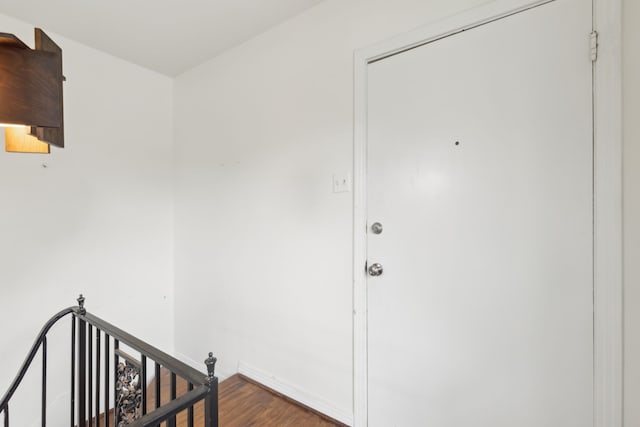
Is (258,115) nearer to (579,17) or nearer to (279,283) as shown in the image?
(279,283)

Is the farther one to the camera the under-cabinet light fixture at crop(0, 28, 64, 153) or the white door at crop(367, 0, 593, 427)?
the white door at crop(367, 0, 593, 427)

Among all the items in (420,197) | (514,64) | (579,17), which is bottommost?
(420,197)

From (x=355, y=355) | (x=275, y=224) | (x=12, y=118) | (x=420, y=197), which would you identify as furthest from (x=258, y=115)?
(x=355, y=355)

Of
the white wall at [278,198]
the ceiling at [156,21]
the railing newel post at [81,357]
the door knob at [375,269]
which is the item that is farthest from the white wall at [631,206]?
the railing newel post at [81,357]

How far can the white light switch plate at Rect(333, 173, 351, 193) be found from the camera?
1670 mm

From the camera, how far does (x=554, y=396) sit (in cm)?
114

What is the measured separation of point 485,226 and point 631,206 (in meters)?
0.44

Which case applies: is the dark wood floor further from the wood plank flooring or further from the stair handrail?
the stair handrail

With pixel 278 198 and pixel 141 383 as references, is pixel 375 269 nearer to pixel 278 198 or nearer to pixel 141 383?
pixel 278 198

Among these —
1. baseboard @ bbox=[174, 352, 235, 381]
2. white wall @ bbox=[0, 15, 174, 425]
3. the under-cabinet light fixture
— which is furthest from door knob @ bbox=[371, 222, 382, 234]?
white wall @ bbox=[0, 15, 174, 425]

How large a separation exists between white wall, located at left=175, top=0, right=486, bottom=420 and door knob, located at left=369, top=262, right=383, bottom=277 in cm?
13

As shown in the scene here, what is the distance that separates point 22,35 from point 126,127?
76 cm

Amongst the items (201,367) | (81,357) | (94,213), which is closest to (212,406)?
(81,357)

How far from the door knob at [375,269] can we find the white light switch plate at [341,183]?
437mm
